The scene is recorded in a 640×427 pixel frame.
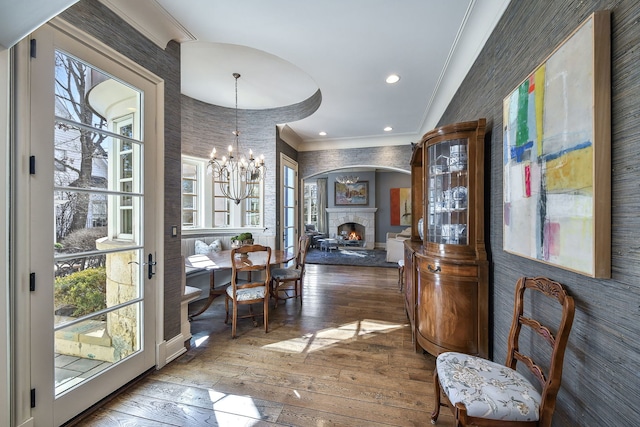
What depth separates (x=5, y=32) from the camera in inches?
45.9

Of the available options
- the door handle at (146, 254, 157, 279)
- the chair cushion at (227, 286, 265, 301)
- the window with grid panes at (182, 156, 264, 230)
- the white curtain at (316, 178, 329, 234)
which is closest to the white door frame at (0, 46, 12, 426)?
the door handle at (146, 254, 157, 279)

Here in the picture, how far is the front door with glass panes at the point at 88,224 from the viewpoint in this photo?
56.6 inches

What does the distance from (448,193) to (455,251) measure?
0.50 m

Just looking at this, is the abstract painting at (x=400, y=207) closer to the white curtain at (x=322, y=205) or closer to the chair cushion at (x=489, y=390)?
A: the white curtain at (x=322, y=205)

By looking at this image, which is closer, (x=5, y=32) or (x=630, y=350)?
(x=630, y=350)

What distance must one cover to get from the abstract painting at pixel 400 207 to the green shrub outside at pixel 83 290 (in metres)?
9.01

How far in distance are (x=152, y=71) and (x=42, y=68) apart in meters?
0.77

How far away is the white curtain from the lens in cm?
1027

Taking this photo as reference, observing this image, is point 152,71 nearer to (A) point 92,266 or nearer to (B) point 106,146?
(B) point 106,146

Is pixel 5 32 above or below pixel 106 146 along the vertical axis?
above

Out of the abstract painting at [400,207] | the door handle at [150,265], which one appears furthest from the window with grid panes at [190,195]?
the abstract painting at [400,207]

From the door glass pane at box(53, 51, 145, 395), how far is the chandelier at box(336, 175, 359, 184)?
27.0ft

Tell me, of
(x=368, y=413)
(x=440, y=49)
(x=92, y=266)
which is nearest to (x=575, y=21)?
(x=440, y=49)

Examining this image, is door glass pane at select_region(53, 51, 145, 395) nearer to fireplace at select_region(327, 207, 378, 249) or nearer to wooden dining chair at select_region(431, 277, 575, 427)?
wooden dining chair at select_region(431, 277, 575, 427)
